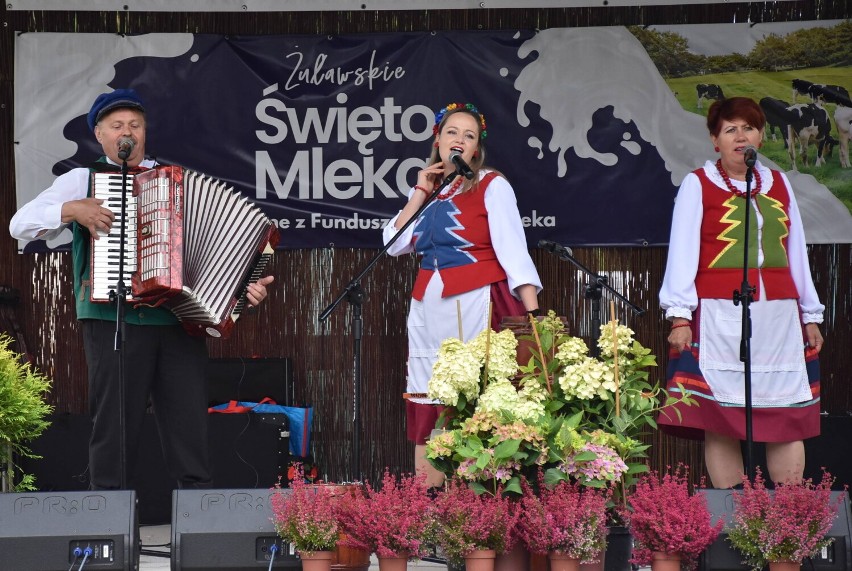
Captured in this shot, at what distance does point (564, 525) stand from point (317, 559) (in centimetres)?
72

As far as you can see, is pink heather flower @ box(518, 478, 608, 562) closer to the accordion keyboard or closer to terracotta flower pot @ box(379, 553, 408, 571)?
terracotta flower pot @ box(379, 553, 408, 571)

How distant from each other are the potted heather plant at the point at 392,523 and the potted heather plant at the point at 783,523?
2.90 feet

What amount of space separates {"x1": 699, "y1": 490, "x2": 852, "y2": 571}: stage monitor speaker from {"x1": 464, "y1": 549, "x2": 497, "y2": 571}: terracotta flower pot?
0.68 meters

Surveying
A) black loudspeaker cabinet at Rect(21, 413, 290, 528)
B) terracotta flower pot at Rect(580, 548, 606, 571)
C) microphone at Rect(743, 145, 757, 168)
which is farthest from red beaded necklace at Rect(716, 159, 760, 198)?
black loudspeaker cabinet at Rect(21, 413, 290, 528)

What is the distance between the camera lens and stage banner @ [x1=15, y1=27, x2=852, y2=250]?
6277 millimetres

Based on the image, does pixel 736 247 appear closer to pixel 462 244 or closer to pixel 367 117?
pixel 462 244

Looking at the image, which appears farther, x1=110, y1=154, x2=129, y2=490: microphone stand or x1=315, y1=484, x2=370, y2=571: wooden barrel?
x1=110, y1=154, x2=129, y2=490: microphone stand

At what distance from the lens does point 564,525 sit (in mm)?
2963

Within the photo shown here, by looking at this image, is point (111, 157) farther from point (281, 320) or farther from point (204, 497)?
point (281, 320)

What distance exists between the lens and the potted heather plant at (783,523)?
3197mm

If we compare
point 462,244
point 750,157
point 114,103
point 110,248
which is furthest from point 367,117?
point 750,157

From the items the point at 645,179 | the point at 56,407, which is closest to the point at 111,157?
the point at 56,407

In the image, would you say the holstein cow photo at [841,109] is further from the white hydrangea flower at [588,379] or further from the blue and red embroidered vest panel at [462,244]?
the white hydrangea flower at [588,379]

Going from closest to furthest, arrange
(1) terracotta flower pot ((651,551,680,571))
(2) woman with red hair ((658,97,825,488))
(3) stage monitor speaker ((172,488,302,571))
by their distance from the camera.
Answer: (1) terracotta flower pot ((651,551,680,571)) → (3) stage monitor speaker ((172,488,302,571)) → (2) woman with red hair ((658,97,825,488))
